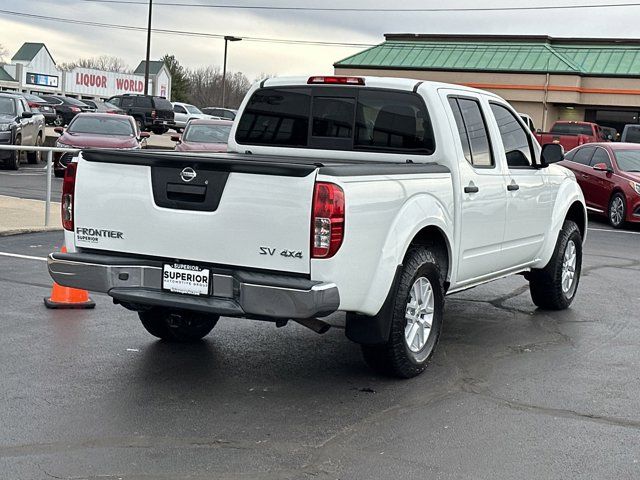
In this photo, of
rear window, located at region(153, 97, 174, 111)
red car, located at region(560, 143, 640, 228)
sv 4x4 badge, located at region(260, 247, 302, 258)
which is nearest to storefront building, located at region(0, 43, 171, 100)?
rear window, located at region(153, 97, 174, 111)

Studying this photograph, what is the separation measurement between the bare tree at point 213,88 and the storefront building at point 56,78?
3220cm

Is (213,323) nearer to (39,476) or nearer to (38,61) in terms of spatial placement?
(39,476)

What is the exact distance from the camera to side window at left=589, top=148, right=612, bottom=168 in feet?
63.9

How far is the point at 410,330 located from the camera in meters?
6.69

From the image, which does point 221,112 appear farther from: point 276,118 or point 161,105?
point 276,118

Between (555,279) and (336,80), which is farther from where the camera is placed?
(555,279)

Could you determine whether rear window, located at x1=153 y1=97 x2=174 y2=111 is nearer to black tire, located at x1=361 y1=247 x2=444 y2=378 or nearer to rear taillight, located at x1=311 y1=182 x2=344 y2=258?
black tire, located at x1=361 y1=247 x2=444 y2=378

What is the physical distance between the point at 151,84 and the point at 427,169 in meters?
91.0

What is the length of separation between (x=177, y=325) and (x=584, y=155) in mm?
14375

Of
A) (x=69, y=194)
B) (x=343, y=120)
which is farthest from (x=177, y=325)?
(x=343, y=120)

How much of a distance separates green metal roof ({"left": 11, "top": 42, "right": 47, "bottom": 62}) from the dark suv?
40149mm

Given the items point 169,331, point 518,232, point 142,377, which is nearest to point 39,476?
point 142,377

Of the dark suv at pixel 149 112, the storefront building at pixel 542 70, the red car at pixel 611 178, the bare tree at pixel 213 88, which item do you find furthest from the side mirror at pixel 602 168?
the bare tree at pixel 213 88

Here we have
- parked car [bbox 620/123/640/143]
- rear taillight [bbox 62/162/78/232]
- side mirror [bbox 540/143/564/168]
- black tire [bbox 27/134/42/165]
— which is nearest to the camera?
rear taillight [bbox 62/162/78/232]
